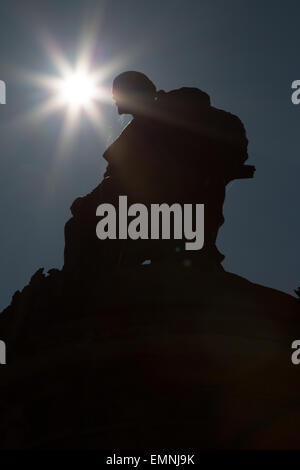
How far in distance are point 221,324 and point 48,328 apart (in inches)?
109

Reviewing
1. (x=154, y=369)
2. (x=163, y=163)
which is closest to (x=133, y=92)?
(x=163, y=163)

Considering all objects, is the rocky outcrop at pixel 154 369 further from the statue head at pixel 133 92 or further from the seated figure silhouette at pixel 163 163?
the statue head at pixel 133 92

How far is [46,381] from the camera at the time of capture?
10.2 metres

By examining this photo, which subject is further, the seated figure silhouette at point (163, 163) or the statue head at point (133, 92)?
the statue head at point (133, 92)

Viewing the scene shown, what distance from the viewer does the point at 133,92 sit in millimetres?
15008

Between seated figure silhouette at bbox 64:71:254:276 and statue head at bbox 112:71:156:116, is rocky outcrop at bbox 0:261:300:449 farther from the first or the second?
statue head at bbox 112:71:156:116

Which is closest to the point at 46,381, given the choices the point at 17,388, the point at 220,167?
the point at 17,388

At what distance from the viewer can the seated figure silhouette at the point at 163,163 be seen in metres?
13.6

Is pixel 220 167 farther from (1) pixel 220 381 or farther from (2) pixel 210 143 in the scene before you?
(1) pixel 220 381

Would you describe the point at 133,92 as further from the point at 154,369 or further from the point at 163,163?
the point at 154,369

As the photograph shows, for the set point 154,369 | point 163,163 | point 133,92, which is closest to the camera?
point 154,369

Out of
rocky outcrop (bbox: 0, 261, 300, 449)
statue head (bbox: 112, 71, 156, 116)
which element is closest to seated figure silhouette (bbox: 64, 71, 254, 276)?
statue head (bbox: 112, 71, 156, 116)

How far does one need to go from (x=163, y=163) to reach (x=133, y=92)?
1950 millimetres

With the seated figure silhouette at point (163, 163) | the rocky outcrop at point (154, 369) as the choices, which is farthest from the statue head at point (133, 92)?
the rocky outcrop at point (154, 369)
